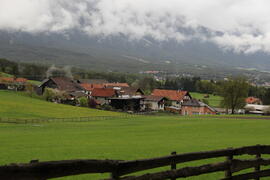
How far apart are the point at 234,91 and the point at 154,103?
4201 centimetres

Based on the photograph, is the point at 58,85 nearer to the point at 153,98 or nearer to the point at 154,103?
the point at 153,98

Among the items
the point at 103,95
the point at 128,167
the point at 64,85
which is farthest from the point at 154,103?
the point at 128,167

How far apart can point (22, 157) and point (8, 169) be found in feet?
38.8

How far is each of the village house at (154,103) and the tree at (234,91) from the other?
122 ft

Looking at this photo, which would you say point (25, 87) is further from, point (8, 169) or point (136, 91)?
point (8, 169)

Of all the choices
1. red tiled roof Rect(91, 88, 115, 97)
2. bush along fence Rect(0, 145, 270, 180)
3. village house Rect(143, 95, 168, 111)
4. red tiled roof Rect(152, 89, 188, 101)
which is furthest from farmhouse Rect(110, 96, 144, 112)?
bush along fence Rect(0, 145, 270, 180)

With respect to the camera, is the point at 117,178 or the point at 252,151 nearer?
the point at 117,178

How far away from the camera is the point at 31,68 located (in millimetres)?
182500

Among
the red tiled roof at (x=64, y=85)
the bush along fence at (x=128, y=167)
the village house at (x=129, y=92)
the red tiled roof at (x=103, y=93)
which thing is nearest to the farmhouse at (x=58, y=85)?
the red tiled roof at (x=64, y=85)

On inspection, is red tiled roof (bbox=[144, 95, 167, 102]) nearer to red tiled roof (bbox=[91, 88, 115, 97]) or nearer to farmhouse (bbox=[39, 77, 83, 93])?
red tiled roof (bbox=[91, 88, 115, 97])

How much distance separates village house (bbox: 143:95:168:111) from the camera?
129 metres

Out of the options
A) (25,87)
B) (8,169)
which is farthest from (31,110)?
(8,169)

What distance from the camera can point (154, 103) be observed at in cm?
13050

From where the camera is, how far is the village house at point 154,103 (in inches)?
5089
